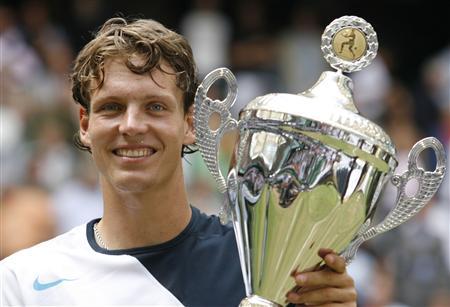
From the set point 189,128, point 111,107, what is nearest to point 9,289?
point 111,107

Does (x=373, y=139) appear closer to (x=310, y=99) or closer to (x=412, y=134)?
(x=310, y=99)

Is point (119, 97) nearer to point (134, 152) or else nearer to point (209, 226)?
point (134, 152)

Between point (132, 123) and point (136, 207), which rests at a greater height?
point (132, 123)

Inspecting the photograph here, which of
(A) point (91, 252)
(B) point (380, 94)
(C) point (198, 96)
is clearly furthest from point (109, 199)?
(B) point (380, 94)

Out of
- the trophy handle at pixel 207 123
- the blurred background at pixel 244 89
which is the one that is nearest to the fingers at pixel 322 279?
the trophy handle at pixel 207 123

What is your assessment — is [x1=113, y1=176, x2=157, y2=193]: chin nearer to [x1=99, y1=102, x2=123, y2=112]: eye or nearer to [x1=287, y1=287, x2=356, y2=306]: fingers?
[x1=99, y1=102, x2=123, y2=112]: eye

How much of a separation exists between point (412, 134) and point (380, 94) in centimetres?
87

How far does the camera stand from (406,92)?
1164cm

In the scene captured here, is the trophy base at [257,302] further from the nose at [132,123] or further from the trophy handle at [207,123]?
the nose at [132,123]

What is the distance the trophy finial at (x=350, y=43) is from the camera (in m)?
3.84

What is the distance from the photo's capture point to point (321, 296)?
12.3ft

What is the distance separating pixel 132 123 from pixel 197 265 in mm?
539

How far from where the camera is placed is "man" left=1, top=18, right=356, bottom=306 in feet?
13.3

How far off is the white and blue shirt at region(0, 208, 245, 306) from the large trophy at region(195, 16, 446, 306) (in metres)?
0.34
